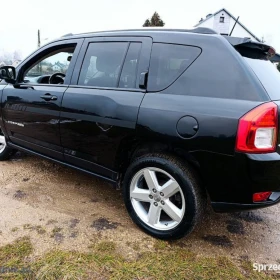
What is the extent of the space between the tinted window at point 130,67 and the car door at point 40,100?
0.69m

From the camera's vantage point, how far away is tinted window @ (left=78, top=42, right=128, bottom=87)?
2.69 m

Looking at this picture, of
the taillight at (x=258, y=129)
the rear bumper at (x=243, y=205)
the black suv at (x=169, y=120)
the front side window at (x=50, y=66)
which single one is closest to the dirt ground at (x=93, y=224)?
the black suv at (x=169, y=120)

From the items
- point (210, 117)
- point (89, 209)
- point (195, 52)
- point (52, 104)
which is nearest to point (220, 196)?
point (210, 117)

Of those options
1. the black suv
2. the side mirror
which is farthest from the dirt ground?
the side mirror

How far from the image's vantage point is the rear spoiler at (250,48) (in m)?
2.19

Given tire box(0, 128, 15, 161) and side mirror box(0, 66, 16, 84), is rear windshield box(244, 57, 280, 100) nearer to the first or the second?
side mirror box(0, 66, 16, 84)

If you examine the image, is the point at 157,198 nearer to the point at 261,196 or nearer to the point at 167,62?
the point at 261,196

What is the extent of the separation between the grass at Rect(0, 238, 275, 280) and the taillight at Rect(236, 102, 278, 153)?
93 cm

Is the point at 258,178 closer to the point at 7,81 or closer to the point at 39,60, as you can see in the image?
the point at 39,60

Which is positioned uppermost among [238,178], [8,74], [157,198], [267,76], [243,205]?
[267,76]

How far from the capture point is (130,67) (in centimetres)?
259

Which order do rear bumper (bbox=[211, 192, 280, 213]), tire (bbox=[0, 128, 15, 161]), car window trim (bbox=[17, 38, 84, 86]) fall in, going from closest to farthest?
1. rear bumper (bbox=[211, 192, 280, 213])
2. car window trim (bbox=[17, 38, 84, 86])
3. tire (bbox=[0, 128, 15, 161])

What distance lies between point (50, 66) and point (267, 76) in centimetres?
266

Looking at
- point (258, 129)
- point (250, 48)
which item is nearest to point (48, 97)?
point (250, 48)
